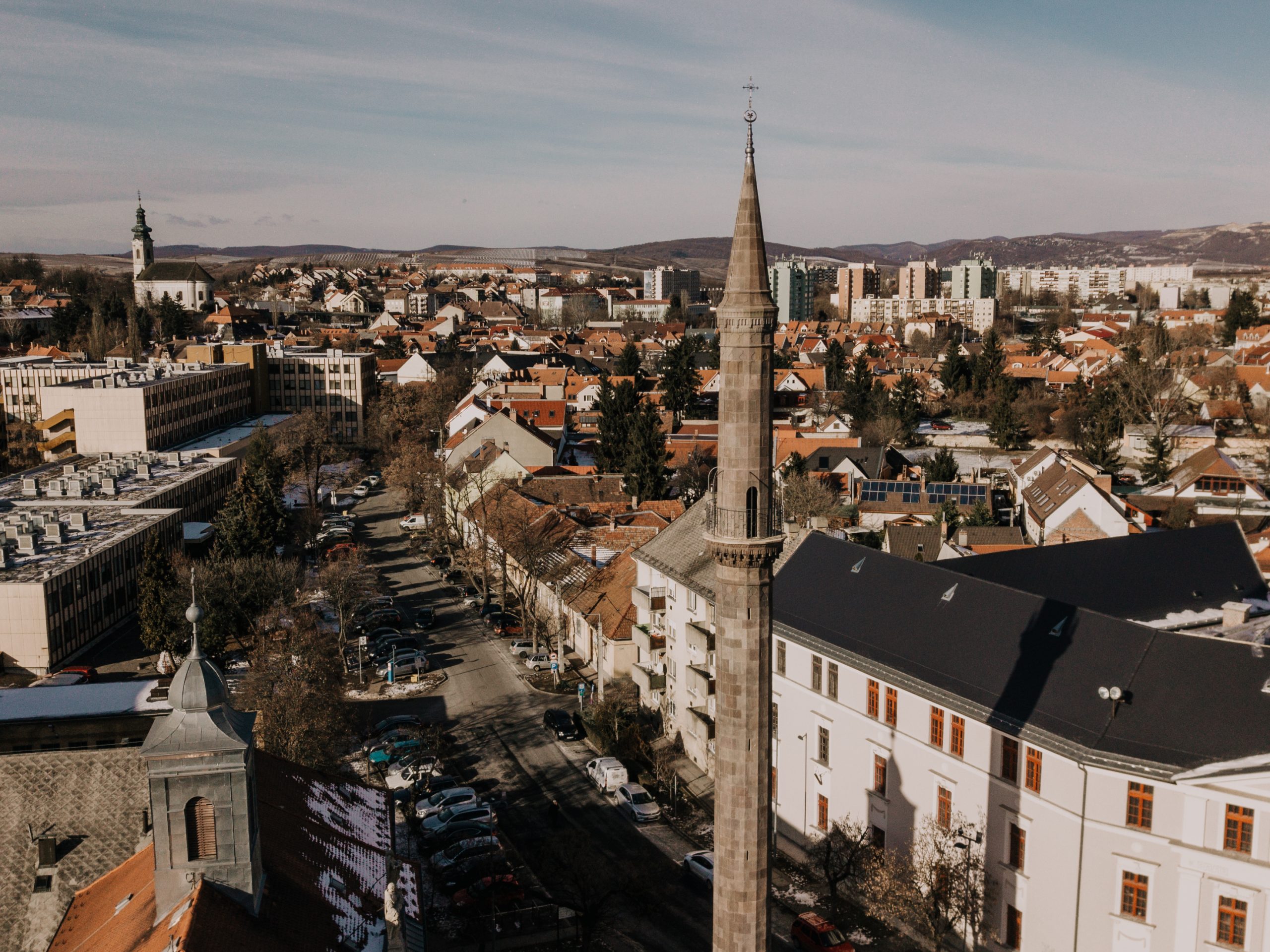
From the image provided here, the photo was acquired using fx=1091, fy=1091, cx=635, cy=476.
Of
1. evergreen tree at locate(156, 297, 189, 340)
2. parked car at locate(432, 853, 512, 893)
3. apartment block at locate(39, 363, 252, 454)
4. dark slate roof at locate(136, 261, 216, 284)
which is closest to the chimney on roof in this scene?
parked car at locate(432, 853, 512, 893)

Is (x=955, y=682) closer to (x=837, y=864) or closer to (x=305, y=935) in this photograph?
(x=837, y=864)

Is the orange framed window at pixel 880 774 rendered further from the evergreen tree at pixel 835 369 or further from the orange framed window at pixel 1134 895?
the evergreen tree at pixel 835 369

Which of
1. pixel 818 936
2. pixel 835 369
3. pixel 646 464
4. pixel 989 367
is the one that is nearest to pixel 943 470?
pixel 646 464

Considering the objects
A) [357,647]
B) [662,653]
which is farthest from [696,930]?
[357,647]

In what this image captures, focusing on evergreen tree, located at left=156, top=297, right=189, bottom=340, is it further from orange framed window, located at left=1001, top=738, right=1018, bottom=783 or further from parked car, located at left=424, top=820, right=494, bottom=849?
orange framed window, located at left=1001, top=738, right=1018, bottom=783

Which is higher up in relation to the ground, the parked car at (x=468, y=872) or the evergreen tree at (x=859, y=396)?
the evergreen tree at (x=859, y=396)

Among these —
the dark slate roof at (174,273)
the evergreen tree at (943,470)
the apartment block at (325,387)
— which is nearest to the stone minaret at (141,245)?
the dark slate roof at (174,273)
